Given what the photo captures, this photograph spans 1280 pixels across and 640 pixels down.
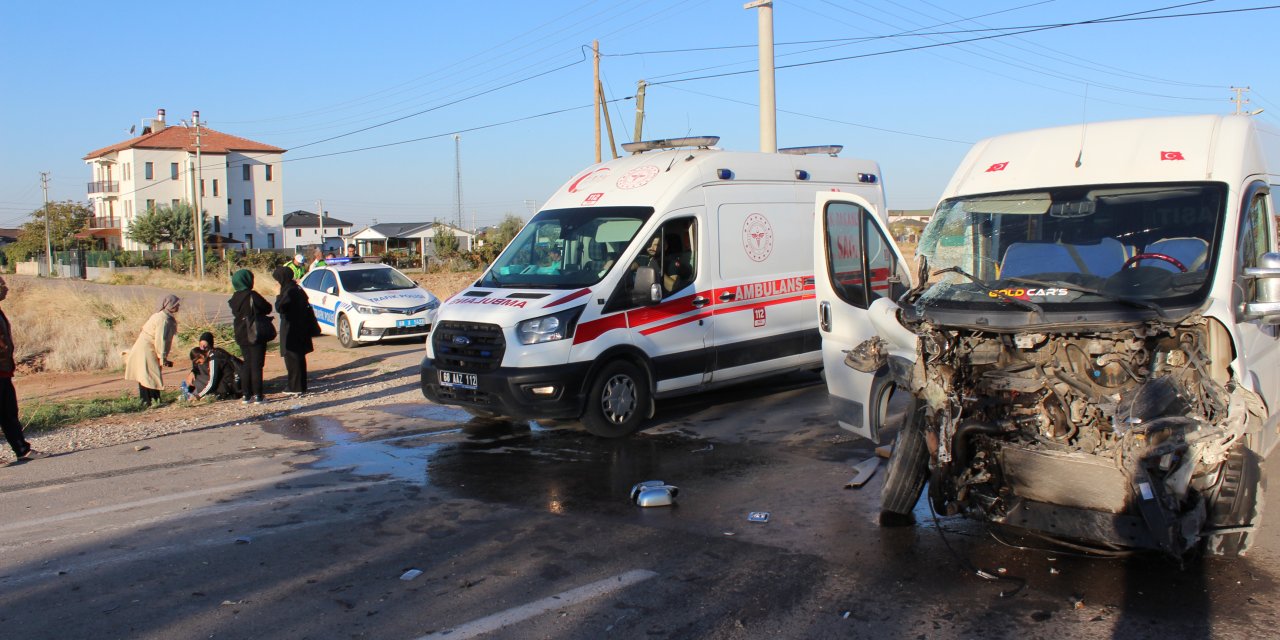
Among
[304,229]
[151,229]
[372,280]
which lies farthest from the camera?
[304,229]

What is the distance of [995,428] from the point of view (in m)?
5.15

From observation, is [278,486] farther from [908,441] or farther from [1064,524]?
[1064,524]

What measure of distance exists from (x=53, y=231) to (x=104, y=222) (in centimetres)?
796

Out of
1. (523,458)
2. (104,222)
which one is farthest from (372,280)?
(104,222)

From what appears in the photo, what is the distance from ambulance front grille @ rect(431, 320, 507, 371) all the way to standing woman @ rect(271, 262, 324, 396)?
3137 mm

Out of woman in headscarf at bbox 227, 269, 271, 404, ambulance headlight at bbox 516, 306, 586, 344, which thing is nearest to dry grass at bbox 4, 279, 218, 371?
woman in headscarf at bbox 227, 269, 271, 404

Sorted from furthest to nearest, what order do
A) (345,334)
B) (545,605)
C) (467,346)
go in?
(345,334)
(467,346)
(545,605)

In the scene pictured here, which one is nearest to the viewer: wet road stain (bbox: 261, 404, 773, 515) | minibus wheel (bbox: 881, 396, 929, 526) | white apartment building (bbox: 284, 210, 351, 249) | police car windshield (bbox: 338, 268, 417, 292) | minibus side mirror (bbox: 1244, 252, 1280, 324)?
minibus side mirror (bbox: 1244, 252, 1280, 324)

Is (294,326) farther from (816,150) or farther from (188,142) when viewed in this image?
(188,142)

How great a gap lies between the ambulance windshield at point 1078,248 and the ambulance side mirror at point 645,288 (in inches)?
125

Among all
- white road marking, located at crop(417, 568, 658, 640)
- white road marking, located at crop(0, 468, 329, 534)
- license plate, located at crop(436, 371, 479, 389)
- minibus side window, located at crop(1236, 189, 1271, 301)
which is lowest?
white road marking, located at crop(417, 568, 658, 640)

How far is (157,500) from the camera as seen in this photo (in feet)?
23.8

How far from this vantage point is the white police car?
17.0 meters

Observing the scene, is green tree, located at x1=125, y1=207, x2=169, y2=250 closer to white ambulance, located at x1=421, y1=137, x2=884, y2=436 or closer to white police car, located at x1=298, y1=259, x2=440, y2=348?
white police car, located at x1=298, y1=259, x2=440, y2=348
